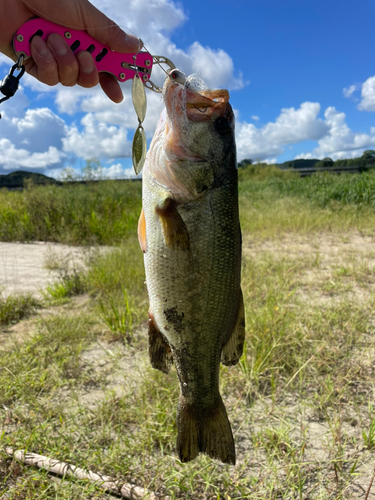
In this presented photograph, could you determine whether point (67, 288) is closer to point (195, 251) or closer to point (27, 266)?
point (27, 266)

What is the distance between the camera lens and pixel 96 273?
570cm

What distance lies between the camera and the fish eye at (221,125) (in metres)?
1.69

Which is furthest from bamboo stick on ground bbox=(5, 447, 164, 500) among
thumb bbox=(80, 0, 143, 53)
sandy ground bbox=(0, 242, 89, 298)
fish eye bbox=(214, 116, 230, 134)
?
sandy ground bbox=(0, 242, 89, 298)

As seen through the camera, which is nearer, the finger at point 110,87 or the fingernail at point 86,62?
the fingernail at point 86,62

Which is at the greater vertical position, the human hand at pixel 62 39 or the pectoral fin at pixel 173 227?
the human hand at pixel 62 39

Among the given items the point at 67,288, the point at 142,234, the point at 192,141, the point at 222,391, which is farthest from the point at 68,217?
the point at 192,141

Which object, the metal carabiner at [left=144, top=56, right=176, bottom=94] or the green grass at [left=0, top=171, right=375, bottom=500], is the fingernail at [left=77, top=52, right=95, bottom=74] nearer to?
the metal carabiner at [left=144, top=56, right=176, bottom=94]

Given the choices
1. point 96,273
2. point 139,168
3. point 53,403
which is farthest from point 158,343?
point 96,273

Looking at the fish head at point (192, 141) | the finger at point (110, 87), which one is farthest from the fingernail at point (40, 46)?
the fish head at point (192, 141)

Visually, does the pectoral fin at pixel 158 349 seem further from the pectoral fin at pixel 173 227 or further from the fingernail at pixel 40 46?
the fingernail at pixel 40 46

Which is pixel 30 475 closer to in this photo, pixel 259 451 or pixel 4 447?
pixel 4 447

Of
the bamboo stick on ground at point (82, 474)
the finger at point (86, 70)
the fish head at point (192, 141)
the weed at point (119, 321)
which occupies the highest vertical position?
the finger at point (86, 70)

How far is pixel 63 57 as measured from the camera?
1.79 metres

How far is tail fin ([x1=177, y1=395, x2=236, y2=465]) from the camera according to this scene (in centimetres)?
166
